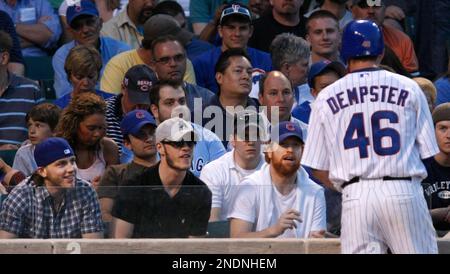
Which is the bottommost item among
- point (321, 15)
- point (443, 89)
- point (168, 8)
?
point (443, 89)

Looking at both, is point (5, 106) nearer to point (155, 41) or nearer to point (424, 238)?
point (155, 41)

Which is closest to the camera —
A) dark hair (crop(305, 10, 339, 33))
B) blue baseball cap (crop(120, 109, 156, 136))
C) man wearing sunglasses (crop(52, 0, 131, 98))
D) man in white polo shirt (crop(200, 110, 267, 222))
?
man in white polo shirt (crop(200, 110, 267, 222))

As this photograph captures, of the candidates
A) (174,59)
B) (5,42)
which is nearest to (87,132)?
(174,59)

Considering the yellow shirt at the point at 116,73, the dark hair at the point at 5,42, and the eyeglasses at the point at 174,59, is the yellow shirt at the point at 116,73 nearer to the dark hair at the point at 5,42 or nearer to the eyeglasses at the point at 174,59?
the eyeglasses at the point at 174,59

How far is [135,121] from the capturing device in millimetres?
10461

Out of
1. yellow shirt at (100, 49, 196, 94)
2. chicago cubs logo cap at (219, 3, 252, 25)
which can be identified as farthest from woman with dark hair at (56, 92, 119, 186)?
chicago cubs logo cap at (219, 3, 252, 25)

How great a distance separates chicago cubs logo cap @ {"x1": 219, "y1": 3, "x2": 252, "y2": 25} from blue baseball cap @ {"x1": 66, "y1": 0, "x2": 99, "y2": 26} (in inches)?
45.2

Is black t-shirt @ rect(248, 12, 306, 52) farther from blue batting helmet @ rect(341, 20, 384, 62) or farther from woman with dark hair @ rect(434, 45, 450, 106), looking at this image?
blue batting helmet @ rect(341, 20, 384, 62)

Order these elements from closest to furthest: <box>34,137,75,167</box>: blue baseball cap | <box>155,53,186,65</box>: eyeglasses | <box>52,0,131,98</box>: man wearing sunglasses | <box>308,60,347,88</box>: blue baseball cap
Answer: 1. <box>34,137,75,167</box>: blue baseball cap
2. <box>308,60,347,88</box>: blue baseball cap
3. <box>155,53,186,65</box>: eyeglasses
4. <box>52,0,131,98</box>: man wearing sunglasses

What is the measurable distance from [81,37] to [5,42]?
0.91 m

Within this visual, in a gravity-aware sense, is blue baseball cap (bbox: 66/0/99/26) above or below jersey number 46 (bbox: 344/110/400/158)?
above

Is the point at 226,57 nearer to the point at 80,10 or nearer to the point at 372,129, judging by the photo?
the point at 80,10

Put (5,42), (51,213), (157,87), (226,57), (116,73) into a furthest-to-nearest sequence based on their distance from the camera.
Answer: (116,73)
(5,42)
(226,57)
(157,87)
(51,213)

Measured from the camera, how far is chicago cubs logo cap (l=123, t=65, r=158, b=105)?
11234mm
